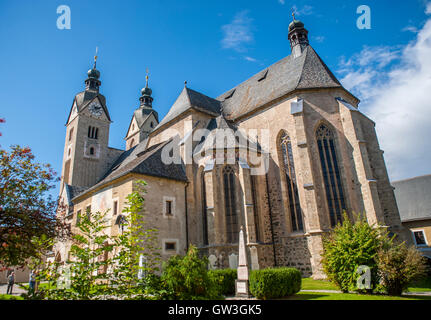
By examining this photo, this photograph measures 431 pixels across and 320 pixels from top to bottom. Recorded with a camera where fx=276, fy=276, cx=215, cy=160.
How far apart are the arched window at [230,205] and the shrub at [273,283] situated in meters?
6.50

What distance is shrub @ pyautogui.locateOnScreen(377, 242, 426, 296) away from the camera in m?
9.76

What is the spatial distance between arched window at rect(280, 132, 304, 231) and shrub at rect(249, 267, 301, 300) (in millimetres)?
7129

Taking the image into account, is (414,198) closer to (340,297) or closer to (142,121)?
(340,297)

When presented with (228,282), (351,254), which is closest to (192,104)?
(228,282)

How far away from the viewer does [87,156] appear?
3388cm

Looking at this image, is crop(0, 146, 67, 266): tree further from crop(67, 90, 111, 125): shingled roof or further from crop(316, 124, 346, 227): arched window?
crop(67, 90, 111, 125): shingled roof

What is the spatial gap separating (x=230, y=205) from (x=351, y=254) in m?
8.76

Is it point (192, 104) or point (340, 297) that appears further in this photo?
point (192, 104)

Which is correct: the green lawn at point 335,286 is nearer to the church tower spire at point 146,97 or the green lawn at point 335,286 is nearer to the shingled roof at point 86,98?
the shingled roof at point 86,98

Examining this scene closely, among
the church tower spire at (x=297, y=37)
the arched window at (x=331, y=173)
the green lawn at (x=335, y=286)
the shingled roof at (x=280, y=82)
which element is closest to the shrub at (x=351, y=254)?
the green lawn at (x=335, y=286)

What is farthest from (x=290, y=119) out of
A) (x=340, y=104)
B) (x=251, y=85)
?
(x=251, y=85)

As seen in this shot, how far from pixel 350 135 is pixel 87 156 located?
96.0 feet

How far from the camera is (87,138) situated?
34.7 m
